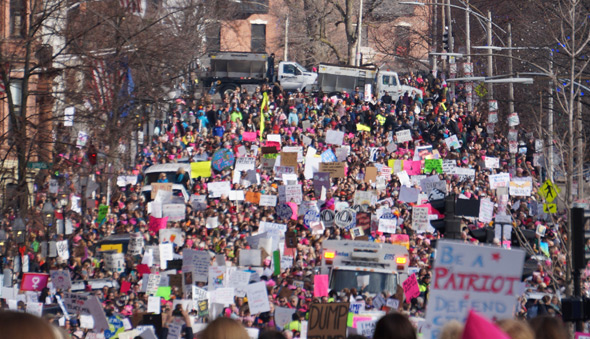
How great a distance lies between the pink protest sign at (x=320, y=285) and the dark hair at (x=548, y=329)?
34.8 feet

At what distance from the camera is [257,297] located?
50.8 ft

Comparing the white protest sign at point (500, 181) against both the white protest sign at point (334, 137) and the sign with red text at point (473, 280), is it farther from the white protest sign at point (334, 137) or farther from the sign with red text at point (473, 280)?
the sign with red text at point (473, 280)

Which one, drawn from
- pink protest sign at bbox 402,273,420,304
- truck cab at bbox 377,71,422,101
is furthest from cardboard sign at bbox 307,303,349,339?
truck cab at bbox 377,71,422,101

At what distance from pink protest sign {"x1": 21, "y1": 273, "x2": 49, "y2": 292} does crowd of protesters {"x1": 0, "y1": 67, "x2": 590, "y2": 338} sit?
223mm

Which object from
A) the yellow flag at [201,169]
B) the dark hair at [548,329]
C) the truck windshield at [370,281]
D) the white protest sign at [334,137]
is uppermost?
the white protest sign at [334,137]

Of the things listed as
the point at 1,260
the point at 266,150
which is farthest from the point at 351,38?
the point at 1,260

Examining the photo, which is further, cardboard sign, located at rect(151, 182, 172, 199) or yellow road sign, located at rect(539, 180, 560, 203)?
cardboard sign, located at rect(151, 182, 172, 199)

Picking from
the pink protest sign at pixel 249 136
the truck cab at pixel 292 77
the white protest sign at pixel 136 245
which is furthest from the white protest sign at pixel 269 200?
the truck cab at pixel 292 77

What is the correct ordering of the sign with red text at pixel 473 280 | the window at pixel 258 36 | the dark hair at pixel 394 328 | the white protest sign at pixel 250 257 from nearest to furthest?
the dark hair at pixel 394 328 → the sign with red text at pixel 473 280 → the white protest sign at pixel 250 257 → the window at pixel 258 36

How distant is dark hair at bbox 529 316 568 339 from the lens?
508 centimetres

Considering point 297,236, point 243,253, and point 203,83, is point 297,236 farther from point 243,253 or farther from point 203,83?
point 203,83

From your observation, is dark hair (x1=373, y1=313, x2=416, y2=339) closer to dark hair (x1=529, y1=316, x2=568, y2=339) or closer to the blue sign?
dark hair (x1=529, y1=316, x2=568, y2=339)

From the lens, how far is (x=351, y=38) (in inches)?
2265

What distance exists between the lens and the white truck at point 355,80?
48.3 meters
